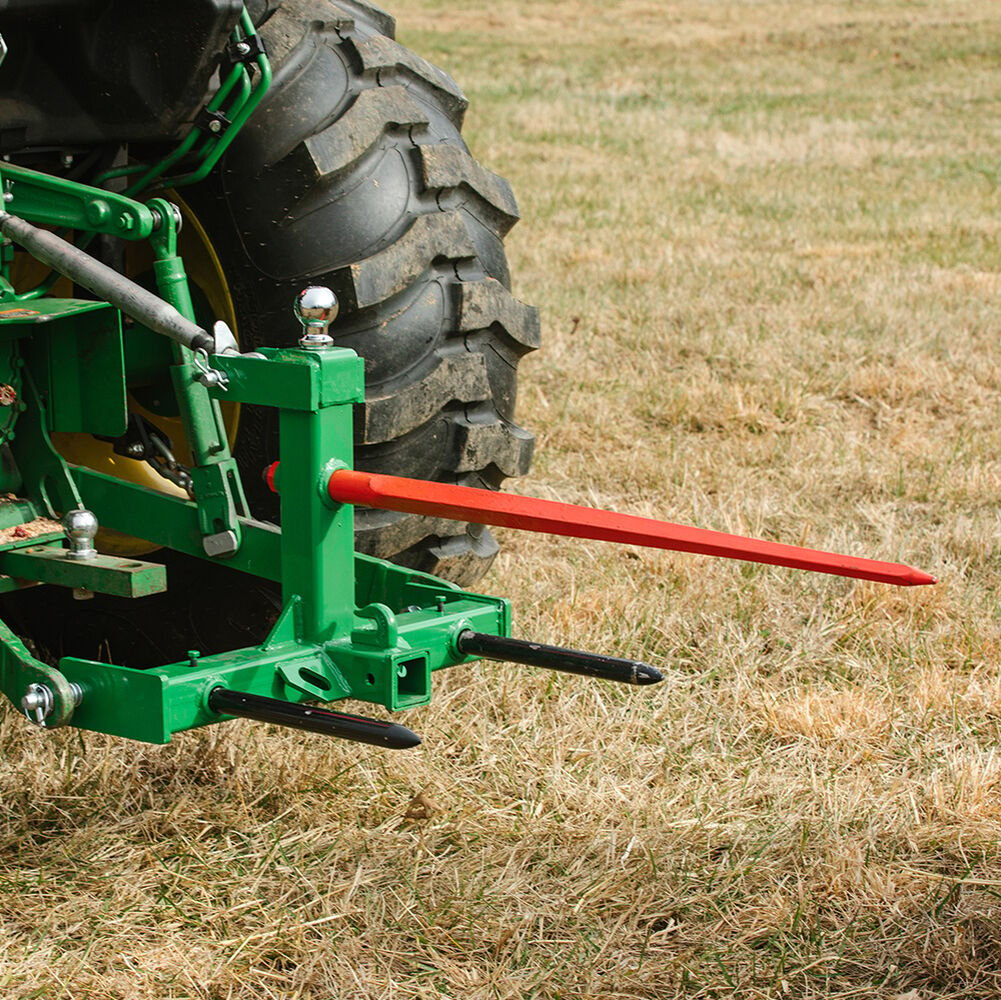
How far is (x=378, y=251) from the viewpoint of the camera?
278cm

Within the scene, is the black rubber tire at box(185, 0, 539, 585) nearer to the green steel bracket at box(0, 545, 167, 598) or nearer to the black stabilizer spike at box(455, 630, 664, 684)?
the green steel bracket at box(0, 545, 167, 598)

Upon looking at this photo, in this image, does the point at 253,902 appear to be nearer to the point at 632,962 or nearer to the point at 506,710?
Answer: the point at 632,962

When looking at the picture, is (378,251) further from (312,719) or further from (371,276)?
(312,719)

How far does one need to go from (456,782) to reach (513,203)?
1172mm

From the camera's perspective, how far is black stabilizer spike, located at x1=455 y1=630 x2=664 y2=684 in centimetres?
207

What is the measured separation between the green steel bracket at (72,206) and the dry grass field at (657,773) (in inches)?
37.3

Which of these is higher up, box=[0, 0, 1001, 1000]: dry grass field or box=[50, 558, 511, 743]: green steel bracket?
box=[50, 558, 511, 743]: green steel bracket

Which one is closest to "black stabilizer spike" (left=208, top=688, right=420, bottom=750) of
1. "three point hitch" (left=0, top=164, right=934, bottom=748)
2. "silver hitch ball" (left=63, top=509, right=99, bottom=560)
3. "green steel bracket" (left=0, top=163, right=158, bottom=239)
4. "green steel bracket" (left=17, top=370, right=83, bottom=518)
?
"three point hitch" (left=0, top=164, right=934, bottom=748)

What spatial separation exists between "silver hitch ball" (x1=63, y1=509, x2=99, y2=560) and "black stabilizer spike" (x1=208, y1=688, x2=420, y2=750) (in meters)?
0.42

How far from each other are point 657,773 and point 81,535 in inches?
43.3

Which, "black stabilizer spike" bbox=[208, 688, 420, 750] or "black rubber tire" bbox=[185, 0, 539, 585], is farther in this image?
"black rubber tire" bbox=[185, 0, 539, 585]

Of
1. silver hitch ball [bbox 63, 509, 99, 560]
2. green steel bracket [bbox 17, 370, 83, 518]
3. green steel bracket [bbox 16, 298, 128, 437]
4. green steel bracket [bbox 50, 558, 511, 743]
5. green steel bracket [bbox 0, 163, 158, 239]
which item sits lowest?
green steel bracket [bbox 50, 558, 511, 743]

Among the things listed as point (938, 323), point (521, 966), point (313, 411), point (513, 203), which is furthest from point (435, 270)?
point (938, 323)

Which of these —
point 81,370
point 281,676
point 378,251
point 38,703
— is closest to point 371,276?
point 378,251
